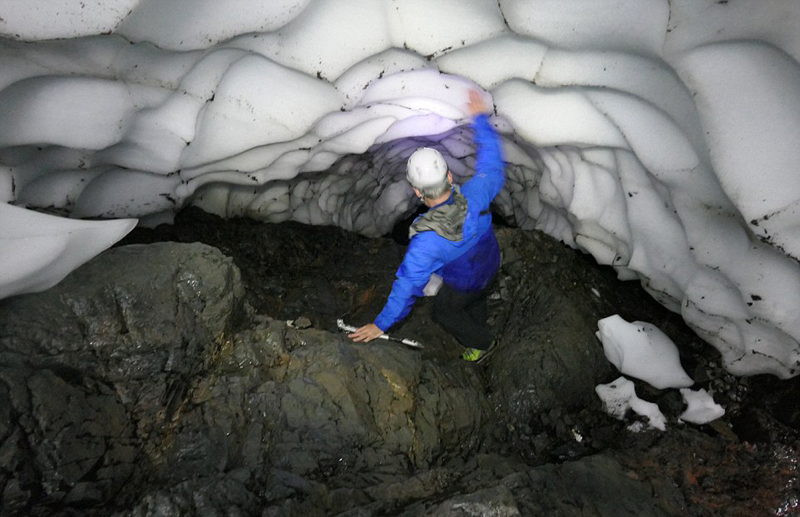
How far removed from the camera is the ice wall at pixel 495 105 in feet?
7.43

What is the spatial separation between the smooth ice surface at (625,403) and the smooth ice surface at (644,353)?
0.41ft

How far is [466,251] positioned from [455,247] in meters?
0.18

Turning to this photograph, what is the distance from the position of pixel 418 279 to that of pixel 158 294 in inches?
56.8

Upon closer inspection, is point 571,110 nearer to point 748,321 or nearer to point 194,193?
point 748,321

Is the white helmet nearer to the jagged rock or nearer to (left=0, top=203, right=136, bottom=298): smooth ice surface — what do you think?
the jagged rock

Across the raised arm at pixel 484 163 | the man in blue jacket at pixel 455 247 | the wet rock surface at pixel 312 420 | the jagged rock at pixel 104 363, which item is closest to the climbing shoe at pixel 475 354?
the man in blue jacket at pixel 455 247

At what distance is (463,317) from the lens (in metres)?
3.77

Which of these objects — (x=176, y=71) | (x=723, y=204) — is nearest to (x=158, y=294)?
(x=176, y=71)

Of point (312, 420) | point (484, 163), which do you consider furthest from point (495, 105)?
point (312, 420)

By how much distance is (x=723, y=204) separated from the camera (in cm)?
267

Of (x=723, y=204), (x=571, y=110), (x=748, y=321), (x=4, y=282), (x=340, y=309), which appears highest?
(x=571, y=110)

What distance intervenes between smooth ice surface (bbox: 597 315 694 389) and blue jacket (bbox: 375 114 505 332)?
0.95 metres

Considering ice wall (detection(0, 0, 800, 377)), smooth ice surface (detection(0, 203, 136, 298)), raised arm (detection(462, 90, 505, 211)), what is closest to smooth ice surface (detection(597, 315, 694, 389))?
ice wall (detection(0, 0, 800, 377))

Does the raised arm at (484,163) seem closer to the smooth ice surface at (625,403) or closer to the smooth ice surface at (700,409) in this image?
the smooth ice surface at (625,403)
